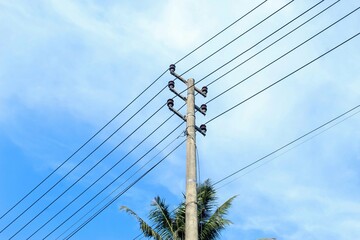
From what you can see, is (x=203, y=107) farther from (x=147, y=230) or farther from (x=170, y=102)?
(x=147, y=230)

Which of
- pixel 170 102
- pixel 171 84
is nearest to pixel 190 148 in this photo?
pixel 170 102

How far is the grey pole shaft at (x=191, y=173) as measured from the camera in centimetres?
952

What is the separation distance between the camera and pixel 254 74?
11.6m

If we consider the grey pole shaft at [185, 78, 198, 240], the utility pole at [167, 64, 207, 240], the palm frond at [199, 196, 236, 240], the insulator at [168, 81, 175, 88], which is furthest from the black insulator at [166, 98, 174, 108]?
the palm frond at [199, 196, 236, 240]

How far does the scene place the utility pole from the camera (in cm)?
959

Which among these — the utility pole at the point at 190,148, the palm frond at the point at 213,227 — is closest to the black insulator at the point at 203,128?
the utility pole at the point at 190,148

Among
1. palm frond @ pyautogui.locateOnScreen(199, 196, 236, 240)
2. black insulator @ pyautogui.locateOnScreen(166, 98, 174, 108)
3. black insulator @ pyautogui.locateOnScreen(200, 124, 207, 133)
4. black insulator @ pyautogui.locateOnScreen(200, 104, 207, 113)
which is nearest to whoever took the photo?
black insulator @ pyautogui.locateOnScreen(200, 124, 207, 133)

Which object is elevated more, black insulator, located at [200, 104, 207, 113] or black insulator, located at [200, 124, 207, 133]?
black insulator, located at [200, 104, 207, 113]

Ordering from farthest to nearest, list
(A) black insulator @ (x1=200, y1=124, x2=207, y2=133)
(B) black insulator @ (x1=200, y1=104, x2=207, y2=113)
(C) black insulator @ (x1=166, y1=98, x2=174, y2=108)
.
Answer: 1. (B) black insulator @ (x1=200, y1=104, x2=207, y2=113)
2. (C) black insulator @ (x1=166, y1=98, x2=174, y2=108)
3. (A) black insulator @ (x1=200, y1=124, x2=207, y2=133)

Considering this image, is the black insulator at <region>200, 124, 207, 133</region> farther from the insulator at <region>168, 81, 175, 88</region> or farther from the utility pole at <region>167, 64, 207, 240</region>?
the insulator at <region>168, 81, 175, 88</region>

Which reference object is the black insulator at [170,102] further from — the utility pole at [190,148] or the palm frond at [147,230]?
the palm frond at [147,230]

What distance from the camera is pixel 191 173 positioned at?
10.4 metres

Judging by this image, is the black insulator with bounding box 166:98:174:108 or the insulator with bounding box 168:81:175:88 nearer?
the black insulator with bounding box 166:98:174:108

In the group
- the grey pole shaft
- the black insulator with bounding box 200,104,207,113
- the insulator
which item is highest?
the insulator
